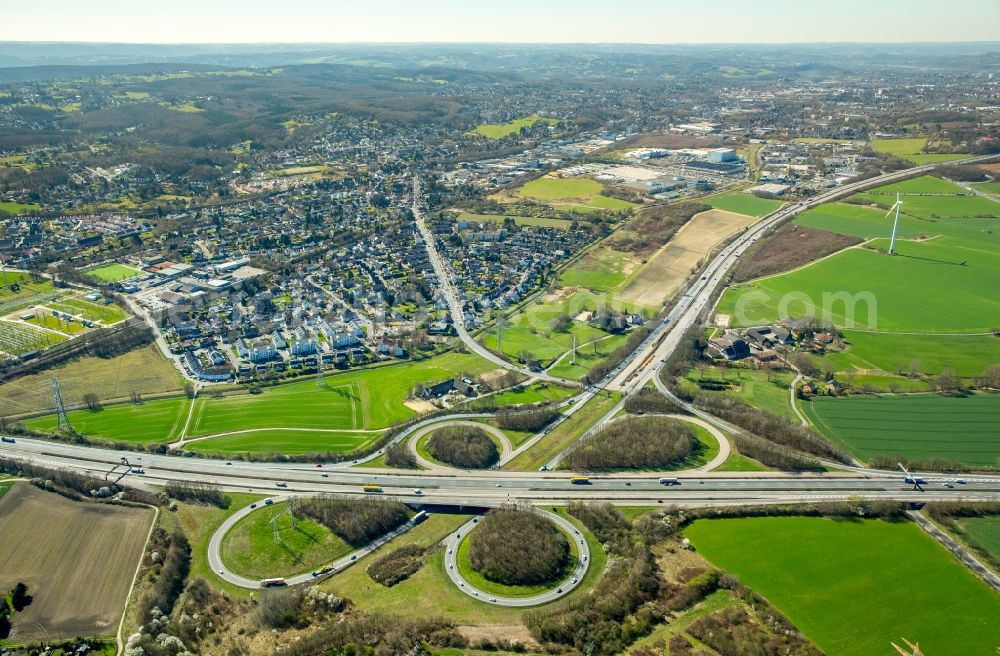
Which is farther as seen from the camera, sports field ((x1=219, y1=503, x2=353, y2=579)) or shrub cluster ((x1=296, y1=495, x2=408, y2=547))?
shrub cluster ((x1=296, y1=495, x2=408, y2=547))

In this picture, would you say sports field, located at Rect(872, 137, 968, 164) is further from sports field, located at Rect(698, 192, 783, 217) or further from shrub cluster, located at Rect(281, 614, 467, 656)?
shrub cluster, located at Rect(281, 614, 467, 656)

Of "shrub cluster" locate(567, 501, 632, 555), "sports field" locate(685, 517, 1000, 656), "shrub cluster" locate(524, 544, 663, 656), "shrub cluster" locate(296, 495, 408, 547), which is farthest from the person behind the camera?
"shrub cluster" locate(296, 495, 408, 547)

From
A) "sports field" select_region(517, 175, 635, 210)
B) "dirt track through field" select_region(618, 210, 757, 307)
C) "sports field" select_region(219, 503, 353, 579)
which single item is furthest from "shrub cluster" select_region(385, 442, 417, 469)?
"sports field" select_region(517, 175, 635, 210)

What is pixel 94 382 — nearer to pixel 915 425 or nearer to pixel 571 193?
pixel 915 425

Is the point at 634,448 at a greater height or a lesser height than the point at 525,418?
greater

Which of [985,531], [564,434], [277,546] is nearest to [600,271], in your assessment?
[564,434]

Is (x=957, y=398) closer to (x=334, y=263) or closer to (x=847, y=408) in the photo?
(x=847, y=408)
